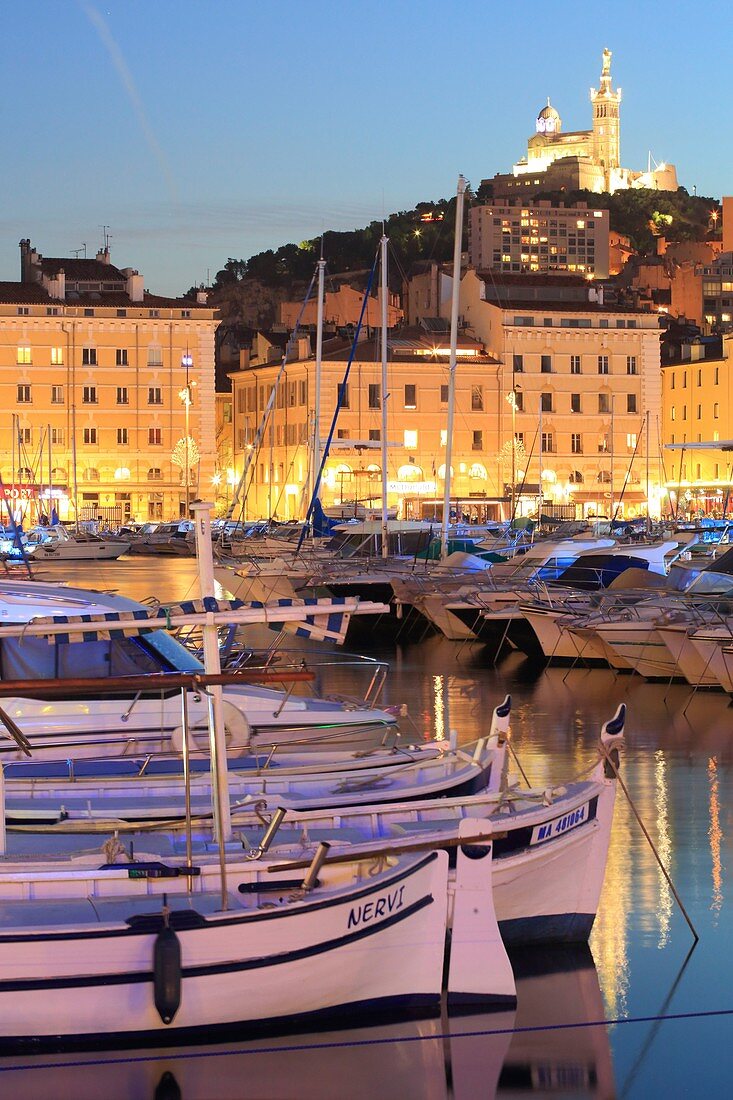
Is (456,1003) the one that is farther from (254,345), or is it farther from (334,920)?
(254,345)

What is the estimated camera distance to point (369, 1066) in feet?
32.5

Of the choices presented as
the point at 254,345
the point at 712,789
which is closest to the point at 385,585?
the point at 712,789

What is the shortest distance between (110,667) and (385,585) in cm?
2241

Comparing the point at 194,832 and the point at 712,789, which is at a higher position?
the point at 194,832

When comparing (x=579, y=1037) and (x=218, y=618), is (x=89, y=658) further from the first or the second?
(x=579, y=1037)

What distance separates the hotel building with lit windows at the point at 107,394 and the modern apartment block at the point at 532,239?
10069cm

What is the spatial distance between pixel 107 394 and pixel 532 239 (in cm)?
10808

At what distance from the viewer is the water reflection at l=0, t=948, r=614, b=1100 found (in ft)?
31.4

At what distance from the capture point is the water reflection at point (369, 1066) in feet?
31.4

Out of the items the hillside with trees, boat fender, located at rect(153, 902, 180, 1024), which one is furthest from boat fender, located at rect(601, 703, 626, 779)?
Answer: the hillside with trees

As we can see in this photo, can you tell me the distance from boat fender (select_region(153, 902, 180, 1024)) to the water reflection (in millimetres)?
380

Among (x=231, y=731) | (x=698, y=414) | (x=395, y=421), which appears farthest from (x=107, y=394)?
(x=231, y=731)

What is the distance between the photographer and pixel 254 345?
105938 mm

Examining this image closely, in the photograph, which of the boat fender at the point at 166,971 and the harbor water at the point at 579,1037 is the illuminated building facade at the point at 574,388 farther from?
the boat fender at the point at 166,971
